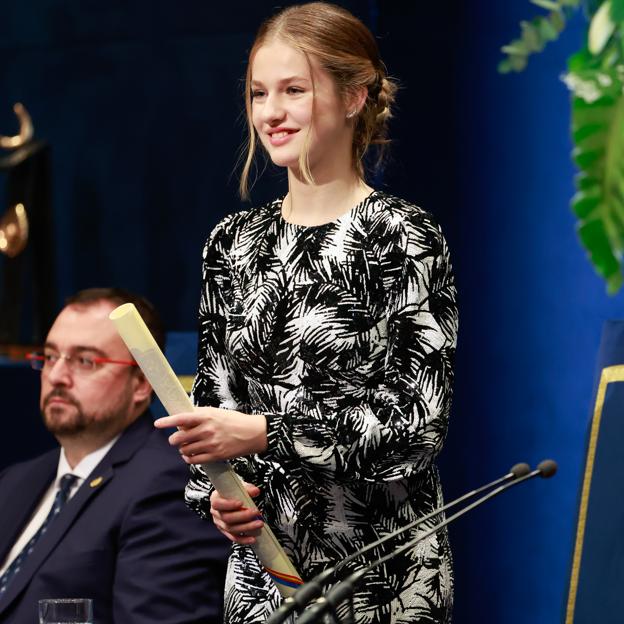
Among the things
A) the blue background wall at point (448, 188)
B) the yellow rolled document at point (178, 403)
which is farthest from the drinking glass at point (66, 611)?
the blue background wall at point (448, 188)

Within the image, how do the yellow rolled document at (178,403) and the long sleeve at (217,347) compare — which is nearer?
the yellow rolled document at (178,403)

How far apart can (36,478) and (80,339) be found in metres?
0.34

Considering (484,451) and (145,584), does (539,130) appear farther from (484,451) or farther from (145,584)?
(145,584)

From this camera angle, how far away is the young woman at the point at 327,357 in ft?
5.44

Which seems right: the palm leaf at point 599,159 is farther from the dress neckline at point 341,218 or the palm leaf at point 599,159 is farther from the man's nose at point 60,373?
the man's nose at point 60,373

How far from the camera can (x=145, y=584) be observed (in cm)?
247

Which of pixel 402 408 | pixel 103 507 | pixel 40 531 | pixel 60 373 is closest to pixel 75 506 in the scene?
pixel 103 507

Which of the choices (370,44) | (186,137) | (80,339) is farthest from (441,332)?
(186,137)

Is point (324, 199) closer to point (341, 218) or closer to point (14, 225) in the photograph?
point (341, 218)

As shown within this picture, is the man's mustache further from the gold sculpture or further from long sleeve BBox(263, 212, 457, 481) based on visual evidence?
long sleeve BBox(263, 212, 457, 481)

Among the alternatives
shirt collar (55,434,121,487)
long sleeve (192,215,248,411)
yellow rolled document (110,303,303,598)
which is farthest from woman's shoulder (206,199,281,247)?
shirt collar (55,434,121,487)

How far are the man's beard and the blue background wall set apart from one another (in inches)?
35.7

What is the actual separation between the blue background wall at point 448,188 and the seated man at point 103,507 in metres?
0.75

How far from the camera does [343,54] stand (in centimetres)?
179
